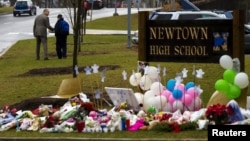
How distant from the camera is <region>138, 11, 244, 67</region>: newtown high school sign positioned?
35.5ft

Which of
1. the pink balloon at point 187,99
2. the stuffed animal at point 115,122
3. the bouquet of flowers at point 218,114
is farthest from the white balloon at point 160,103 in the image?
the bouquet of flowers at point 218,114

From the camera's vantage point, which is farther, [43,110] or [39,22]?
[39,22]

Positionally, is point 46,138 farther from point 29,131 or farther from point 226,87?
point 226,87

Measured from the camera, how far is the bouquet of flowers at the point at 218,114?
29.9 ft

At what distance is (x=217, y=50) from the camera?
432 inches

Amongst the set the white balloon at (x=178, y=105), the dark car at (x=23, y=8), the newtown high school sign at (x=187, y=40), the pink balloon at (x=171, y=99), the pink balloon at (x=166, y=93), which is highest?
the newtown high school sign at (x=187, y=40)

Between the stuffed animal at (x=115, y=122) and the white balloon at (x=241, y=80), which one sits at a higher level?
the white balloon at (x=241, y=80)

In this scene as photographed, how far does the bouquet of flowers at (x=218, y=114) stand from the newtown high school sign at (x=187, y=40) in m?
1.72

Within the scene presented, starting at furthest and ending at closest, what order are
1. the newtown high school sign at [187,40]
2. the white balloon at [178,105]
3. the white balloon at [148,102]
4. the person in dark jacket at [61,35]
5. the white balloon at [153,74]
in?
the person in dark jacket at [61,35] < the white balloon at [153,74] < the newtown high school sign at [187,40] < the white balloon at [148,102] < the white balloon at [178,105]

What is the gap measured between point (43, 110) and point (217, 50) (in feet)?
10.7

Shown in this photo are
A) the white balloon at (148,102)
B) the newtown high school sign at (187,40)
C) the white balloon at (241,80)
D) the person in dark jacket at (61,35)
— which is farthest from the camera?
the person in dark jacket at (61,35)

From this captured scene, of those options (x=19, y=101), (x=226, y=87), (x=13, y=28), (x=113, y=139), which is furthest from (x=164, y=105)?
(x=13, y=28)

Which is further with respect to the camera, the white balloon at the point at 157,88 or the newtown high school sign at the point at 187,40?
the newtown high school sign at the point at 187,40

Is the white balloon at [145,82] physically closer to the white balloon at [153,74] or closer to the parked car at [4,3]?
the white balloon at [153,74]
